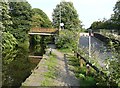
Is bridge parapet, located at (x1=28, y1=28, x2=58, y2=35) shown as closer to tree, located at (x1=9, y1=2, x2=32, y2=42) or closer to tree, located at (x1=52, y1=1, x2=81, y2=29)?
tree, located at (x1=9, y1=2, x2=32, y2=42)

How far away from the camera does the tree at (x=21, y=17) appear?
51381 mm

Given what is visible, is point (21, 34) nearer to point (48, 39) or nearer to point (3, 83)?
point (48, 39)

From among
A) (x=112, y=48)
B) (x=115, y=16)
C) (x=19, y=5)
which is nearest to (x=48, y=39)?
(x=19, y=5)

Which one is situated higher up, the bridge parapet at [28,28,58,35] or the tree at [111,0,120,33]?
the tree at [111,0,120,33]

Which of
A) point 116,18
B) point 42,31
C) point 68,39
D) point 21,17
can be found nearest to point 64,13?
point 116,18

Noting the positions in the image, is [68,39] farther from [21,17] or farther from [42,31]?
[21,17]

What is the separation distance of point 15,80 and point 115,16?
46861 mm

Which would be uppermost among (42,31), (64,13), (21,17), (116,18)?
(64,13)

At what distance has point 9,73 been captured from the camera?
65.0ft

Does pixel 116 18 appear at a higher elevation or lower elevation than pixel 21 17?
lower

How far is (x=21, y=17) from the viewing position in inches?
2083

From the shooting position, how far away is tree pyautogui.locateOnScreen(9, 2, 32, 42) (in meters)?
51.4

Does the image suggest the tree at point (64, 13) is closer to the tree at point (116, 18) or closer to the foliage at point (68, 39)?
the tree at point (116, 18)

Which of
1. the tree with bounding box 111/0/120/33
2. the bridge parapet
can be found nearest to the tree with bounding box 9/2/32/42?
the bridge parapet
